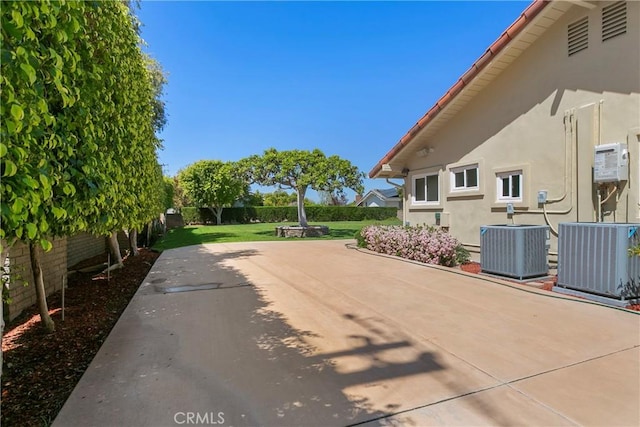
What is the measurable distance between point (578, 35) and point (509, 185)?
3389mm

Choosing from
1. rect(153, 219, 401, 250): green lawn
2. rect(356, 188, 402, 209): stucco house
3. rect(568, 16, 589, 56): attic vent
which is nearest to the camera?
rect(568, 16, 589, 56): attic vent

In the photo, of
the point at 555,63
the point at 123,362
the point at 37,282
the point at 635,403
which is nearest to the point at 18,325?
the point at 37,282

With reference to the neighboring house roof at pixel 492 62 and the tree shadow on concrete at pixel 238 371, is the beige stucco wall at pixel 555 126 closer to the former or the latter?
the neighboring house roof at pixel 492 62

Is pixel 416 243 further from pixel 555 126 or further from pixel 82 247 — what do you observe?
pixel 82 247

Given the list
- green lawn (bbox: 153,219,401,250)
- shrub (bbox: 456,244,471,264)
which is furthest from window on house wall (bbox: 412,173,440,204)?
green lawn (bbox: 153,219,401,250)

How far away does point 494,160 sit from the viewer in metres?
9.20

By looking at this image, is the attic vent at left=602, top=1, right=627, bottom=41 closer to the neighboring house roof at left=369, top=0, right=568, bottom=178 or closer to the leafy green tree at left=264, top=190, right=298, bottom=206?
the neighboring house roof at left=369, top=0, right=568, bottom=178

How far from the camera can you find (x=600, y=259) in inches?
224

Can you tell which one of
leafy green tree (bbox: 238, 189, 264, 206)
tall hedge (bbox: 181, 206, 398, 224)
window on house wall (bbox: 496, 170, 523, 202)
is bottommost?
tall hedge (bbox: 181, 206, 398, 224)

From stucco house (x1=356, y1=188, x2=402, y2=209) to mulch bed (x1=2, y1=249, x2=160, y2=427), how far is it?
51462mm

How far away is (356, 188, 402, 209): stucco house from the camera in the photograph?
5719 cm

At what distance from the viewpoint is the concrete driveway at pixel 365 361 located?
2.81 meters

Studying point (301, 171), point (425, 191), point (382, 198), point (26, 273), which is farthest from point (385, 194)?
point (26, 273)

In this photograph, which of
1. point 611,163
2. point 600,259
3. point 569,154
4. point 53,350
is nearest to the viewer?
point 53,350
